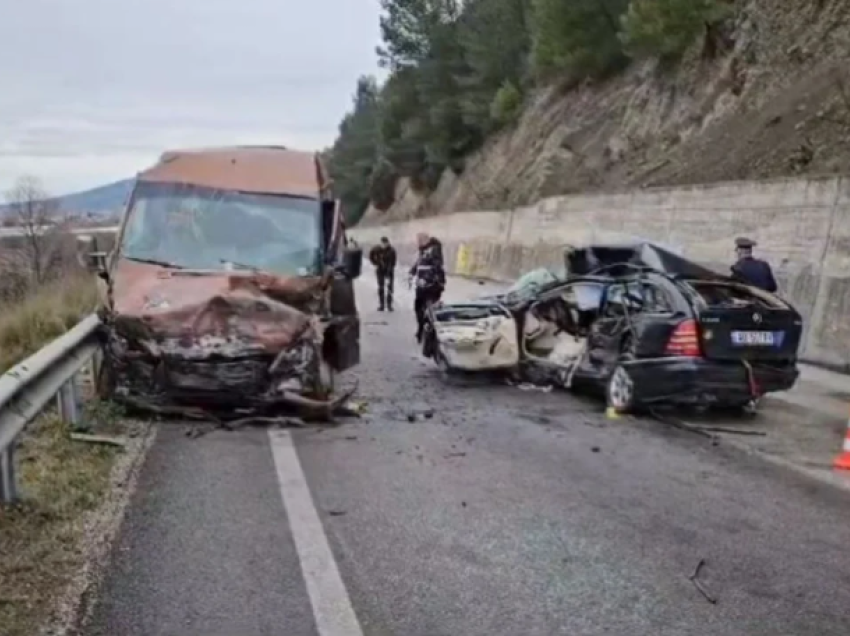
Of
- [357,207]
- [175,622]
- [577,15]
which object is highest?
[577,15]

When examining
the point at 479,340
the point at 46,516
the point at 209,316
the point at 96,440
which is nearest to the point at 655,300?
the point at 479,340

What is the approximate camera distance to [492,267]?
4366 centimetres

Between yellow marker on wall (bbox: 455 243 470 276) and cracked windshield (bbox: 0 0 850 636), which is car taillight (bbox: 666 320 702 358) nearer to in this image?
cracked windshield (bbox: 0 0 850 636)

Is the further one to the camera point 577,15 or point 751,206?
point 577,15

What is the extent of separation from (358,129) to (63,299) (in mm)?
87313

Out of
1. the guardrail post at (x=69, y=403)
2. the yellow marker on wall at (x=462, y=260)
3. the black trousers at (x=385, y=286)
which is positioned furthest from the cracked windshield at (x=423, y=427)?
the yellow marker on wall at (x=462, y=260)

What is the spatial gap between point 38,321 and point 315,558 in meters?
13.9

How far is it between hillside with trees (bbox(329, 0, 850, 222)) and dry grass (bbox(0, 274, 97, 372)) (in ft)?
44.2

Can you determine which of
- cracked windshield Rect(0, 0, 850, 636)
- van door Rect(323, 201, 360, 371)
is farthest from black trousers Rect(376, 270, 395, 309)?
van door Rect(323, 201, 360, 371)

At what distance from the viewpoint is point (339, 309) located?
39.0 ft

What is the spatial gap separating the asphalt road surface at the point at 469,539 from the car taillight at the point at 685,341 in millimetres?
1277

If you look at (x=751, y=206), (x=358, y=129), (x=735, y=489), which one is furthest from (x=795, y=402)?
(x=358, y=129)

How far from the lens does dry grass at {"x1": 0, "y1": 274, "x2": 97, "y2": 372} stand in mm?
17047

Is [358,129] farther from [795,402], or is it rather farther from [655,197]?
[795,402]
